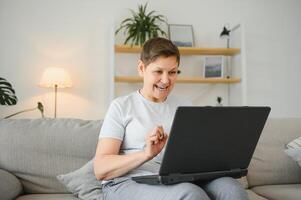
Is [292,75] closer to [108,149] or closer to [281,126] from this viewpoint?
[281,126]

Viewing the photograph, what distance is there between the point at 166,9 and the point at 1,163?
8.01 ft

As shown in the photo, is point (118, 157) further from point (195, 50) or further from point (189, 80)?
point (195, 50)

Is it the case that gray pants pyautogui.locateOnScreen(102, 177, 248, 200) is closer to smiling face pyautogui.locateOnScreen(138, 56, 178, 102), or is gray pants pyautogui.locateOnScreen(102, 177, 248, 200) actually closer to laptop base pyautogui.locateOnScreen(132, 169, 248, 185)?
laptop base pyautogui.locateOnScreen(132, 169, 248, 185)

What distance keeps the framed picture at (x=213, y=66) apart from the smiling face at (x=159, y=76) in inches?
83.2

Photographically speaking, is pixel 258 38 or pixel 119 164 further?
pixel 258 38

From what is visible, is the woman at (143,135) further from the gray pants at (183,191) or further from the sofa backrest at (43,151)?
the sofa backrest at (43,151)

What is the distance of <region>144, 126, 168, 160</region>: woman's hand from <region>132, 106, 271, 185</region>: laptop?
0.07m

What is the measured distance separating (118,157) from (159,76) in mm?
366

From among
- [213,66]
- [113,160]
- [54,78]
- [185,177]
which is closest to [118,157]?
[113,160]

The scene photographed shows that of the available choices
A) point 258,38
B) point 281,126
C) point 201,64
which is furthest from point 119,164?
point 258,38

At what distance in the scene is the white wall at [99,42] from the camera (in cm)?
334

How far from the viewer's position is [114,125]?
133 centimetres

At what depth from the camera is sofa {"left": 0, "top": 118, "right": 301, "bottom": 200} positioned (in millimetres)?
1672

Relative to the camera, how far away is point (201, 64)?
3.66 meters
